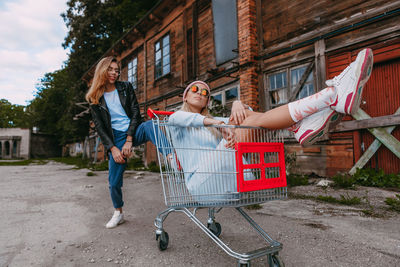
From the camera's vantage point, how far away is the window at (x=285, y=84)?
6.65 m

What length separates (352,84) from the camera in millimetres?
1697

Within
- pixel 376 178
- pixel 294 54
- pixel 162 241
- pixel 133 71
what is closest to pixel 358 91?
pixel 162 241

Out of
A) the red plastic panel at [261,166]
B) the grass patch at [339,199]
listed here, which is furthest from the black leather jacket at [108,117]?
the grass patch at [339,199]

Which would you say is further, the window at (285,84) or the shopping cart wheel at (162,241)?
the window at (285,84)

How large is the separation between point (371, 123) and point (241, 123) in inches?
182

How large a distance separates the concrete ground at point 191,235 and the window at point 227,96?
15.4ft

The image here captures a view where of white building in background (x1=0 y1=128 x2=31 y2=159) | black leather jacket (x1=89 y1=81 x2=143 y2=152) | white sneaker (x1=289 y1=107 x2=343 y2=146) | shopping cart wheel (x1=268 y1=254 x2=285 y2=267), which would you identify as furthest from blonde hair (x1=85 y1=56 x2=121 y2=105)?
white building in background (x1=0 y1=128 x2=31 y2=159)

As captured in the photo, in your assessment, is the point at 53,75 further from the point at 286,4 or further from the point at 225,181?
the point at 225,181

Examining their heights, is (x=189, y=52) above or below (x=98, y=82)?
above

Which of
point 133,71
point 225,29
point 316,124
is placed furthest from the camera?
point 133,71

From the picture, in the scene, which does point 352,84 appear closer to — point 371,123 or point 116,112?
point 116,112

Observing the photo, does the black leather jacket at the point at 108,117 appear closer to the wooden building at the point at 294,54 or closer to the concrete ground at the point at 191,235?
the concrete ground at the point at 191,235

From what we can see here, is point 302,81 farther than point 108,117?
Yes

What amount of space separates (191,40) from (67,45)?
1865 centimetres
